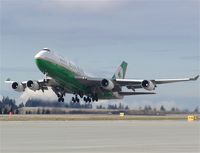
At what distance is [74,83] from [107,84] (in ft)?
16.8

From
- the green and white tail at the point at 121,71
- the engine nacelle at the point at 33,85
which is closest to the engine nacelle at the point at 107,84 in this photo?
the engine nacelle at the point at 33,85

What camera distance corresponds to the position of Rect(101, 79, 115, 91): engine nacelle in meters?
60.4

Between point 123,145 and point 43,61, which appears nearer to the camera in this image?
point 123,145

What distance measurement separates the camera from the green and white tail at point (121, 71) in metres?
75.0

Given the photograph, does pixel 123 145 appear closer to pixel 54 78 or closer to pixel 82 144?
pixel 82 144

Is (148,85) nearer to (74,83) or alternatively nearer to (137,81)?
(137,81)

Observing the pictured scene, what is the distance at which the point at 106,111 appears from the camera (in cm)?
8162

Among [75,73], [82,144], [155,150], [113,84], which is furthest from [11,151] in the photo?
[113,84]

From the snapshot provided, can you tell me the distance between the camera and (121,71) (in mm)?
77125

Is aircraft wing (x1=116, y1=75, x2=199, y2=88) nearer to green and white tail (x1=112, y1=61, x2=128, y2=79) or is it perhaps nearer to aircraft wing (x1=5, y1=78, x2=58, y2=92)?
aircraft wing (x1=5, y1=78, x2=58, y2=92)

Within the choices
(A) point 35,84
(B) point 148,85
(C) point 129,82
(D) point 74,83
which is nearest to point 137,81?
(C) point 129,82

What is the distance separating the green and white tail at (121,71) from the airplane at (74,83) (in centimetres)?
890

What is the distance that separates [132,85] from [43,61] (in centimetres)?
1434

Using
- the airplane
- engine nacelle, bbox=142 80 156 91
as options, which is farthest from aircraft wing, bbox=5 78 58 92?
engine nacelle, bbox=142 80 156 91
